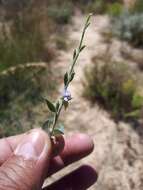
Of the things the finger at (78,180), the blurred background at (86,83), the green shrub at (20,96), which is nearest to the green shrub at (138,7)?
the blurred background at (86,83)

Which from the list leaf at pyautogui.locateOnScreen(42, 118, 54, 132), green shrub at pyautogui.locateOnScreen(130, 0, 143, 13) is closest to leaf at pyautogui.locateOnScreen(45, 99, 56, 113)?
leaf at pyautogui.locateOnScreen(42, 118, 54, 132)

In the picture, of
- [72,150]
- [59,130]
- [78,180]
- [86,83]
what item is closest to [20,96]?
[86,83]

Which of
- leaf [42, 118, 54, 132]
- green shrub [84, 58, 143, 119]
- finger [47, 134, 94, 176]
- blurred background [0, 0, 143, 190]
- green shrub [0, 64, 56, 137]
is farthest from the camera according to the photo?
green shrub [84, 58, 143, 119]

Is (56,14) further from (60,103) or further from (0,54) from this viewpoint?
(60,103)

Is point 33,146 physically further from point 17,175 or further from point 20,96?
point 20,96

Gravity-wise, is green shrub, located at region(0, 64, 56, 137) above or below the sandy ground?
above

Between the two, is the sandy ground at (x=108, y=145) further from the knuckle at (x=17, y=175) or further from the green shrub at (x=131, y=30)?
the knuckle at (x=17, y=175)

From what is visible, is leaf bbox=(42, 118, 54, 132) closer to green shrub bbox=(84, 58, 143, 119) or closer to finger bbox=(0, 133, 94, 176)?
finger bbox=(0, 133, 94, 176)
